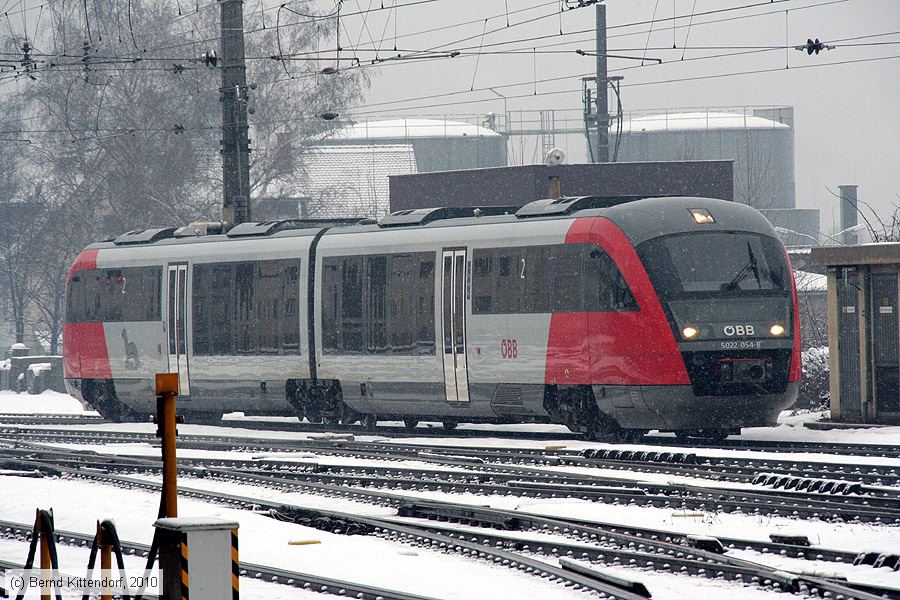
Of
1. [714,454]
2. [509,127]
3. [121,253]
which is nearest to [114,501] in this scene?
[714,454]

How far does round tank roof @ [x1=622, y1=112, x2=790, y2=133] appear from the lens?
297 ft

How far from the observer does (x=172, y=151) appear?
165 feet

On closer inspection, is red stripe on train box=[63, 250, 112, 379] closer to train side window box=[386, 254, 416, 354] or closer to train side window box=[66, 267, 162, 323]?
train side window box=[66, 267, 162, 323]

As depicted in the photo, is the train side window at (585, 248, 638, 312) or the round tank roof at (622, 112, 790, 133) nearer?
the train side window at (585, 248, 638, 312)

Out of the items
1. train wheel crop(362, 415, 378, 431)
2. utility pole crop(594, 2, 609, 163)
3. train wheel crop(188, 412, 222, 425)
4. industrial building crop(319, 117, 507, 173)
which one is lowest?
train wheel crop(188, 412, 222, 425)

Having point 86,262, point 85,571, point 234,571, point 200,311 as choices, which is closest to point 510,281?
point 200,311

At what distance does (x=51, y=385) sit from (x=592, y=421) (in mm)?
27367

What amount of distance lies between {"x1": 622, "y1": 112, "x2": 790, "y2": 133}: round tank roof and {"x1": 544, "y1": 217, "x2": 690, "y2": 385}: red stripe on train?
72.5 metres

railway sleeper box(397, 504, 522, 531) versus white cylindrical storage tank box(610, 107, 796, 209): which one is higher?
white cylindrical storage tank box(610, 107, 796, 209)

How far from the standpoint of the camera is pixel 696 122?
91000 mm

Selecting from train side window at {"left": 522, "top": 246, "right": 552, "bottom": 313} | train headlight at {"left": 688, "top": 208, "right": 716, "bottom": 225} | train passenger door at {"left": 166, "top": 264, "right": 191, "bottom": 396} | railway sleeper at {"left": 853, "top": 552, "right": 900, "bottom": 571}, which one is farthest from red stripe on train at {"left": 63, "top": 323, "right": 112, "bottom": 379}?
railway sleeper at {"left": 853, "top": 552, "right": 900, "bottom": 571}

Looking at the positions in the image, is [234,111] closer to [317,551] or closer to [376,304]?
[376,304]

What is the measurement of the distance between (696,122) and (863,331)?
72157 mm

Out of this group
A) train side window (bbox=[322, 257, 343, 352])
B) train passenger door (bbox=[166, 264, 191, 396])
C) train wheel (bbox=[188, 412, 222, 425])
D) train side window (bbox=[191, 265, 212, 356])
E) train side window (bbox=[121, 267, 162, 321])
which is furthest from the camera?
train wheel (bbox=[188, 412, 222, 425])
